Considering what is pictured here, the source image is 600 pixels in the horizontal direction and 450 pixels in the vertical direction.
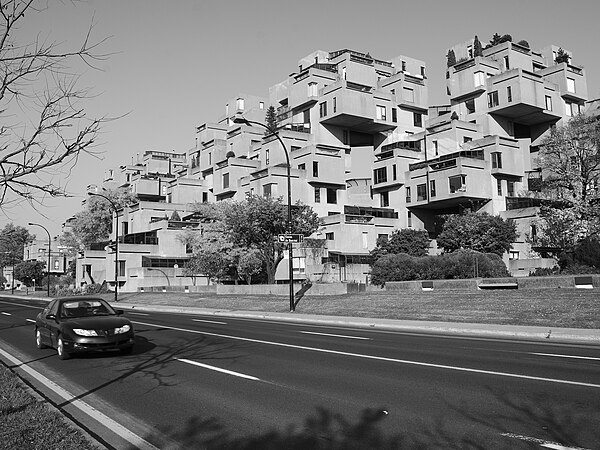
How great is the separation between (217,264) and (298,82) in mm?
41846

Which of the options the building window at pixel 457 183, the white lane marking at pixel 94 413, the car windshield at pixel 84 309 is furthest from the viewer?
the building window at pixel 457 183

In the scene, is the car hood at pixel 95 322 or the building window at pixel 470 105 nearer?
the car hood at pixel 95 322

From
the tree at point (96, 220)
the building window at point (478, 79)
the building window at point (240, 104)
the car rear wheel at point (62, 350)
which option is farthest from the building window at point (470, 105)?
the car rear wheel at point (62, 350)

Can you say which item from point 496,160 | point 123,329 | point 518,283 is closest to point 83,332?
point 123,329

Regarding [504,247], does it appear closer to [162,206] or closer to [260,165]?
[260,165]

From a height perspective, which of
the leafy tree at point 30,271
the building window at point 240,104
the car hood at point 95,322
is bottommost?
the car hood at point 95,322

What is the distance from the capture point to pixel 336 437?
6719 mm

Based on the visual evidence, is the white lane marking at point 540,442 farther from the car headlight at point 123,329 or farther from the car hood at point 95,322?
the car hood at point 95,322

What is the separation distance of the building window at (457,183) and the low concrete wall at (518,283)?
3052cm

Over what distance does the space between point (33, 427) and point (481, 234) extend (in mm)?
53539

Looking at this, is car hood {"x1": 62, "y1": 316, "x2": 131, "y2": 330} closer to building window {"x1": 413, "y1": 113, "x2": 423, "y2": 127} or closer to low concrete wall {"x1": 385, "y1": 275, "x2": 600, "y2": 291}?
low concrete wall {"x1": 385, "y1": 275, "x2": 600, "y2": 291}

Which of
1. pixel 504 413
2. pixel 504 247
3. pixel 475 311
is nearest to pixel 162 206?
pixel 504 247

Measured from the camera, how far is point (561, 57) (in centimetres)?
8894

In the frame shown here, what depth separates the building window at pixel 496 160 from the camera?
6506 centimetres
